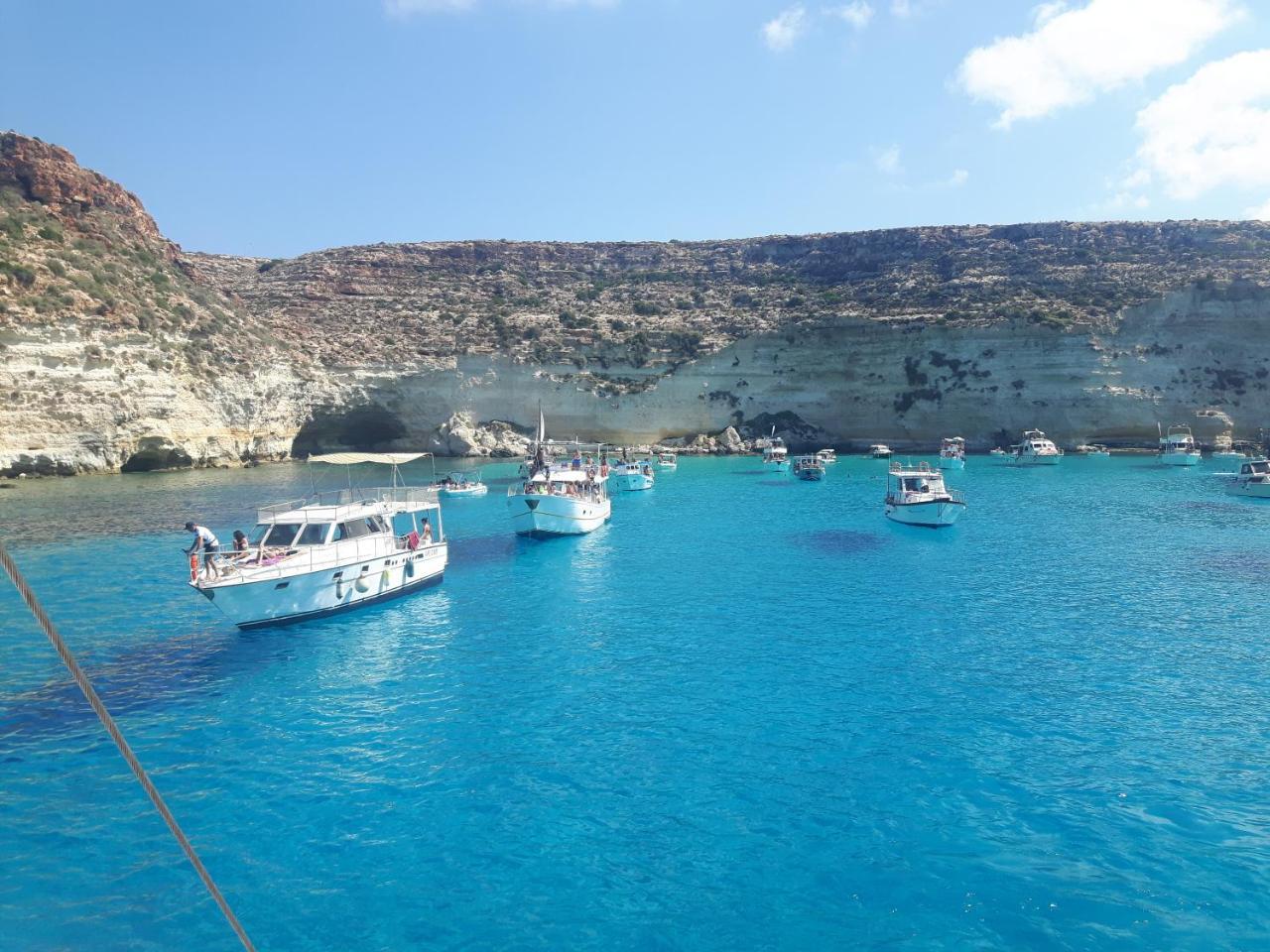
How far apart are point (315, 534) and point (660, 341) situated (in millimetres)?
74989

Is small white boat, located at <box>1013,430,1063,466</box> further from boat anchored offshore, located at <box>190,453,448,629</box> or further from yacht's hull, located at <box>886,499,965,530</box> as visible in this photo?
boat anchored offshore, located at <box>190,453,448,629</box>

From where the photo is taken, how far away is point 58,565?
29609mm

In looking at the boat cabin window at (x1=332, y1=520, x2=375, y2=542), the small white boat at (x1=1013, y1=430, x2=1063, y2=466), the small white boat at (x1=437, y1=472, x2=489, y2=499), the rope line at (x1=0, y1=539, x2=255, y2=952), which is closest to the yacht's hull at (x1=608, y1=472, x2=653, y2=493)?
the small white boat at (x1=437, y1=472, x2=489, y2=499)

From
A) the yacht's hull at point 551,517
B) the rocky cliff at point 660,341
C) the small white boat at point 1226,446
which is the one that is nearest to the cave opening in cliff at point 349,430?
the rocky cliff at point 660,341

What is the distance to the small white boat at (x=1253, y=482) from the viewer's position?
49.8 m

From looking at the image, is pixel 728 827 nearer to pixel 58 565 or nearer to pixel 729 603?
pixel 729 603

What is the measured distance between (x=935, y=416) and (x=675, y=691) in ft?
251

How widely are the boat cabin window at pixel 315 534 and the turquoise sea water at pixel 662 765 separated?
289 cm

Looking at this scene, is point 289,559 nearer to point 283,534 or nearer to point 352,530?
point 283,534

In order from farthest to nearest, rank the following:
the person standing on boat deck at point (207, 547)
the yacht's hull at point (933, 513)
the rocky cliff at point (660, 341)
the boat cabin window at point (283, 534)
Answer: the rocky cliff at point (660, 341) < the yacht's hull at point (933, 513) < the boat cabin window at point (283, 534) < the person standing on boat deck at point (207, 547)

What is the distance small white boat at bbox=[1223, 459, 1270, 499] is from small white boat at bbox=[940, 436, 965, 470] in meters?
19.3

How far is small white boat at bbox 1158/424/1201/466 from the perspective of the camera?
225ft

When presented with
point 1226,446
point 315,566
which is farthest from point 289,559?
point 1226,446

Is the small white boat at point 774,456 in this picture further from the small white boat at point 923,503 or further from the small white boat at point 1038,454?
the small white boat at point 923,503
